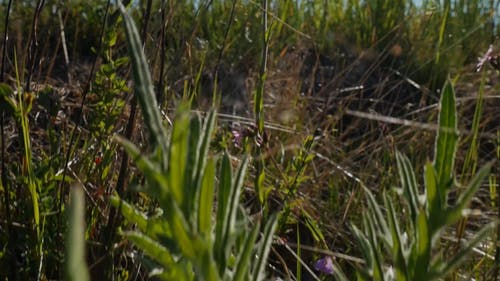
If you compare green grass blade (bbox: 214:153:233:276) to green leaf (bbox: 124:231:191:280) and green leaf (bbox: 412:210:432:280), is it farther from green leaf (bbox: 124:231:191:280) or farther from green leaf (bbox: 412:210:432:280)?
green leaf (bbox: 412:210:432:280)

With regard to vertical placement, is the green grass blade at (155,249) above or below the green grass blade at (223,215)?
below

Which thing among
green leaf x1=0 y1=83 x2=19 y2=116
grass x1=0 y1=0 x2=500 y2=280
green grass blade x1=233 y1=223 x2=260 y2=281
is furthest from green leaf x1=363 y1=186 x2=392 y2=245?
green leaf x1=0 y1=83 x2=19 y2=116

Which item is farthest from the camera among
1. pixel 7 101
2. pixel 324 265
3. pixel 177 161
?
pixel 324 265

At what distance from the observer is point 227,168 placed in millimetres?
623

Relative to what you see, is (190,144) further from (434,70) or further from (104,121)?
(434,70)

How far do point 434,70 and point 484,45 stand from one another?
296mm

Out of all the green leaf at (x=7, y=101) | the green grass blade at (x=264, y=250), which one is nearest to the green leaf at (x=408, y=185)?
the green grass blade at (x=264, y=250)

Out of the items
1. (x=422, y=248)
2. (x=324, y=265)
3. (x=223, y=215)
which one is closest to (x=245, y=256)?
(x=223, y=215)

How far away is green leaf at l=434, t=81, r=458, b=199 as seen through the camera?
0.67 metres

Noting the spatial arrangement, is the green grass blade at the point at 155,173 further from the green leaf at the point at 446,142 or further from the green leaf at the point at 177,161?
the green leaf at the point at 446,142

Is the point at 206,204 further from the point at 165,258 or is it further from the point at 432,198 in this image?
the point at 432,198

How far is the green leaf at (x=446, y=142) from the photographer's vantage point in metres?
0.67

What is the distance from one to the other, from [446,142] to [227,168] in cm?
19

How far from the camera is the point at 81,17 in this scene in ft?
11.2
